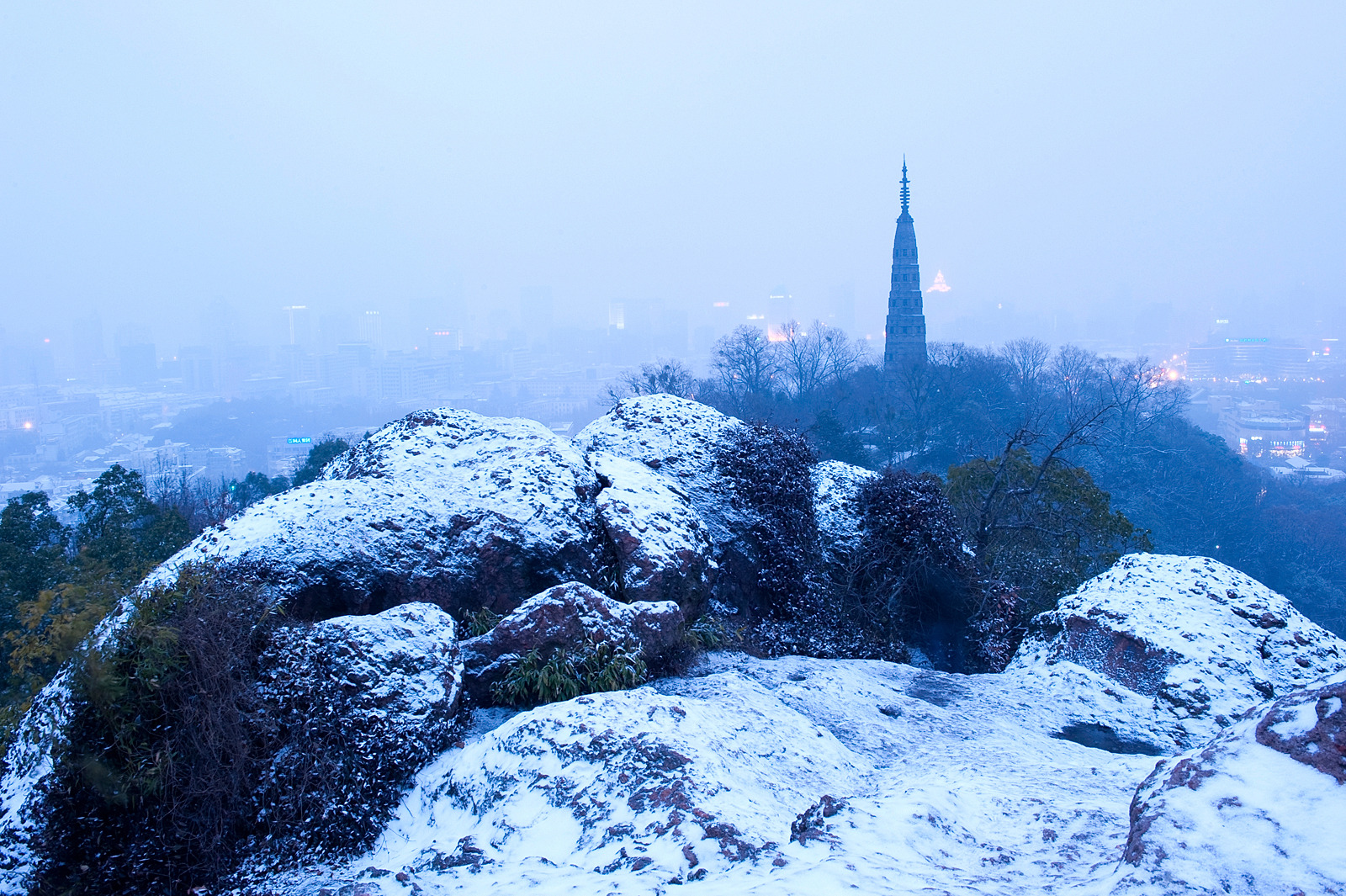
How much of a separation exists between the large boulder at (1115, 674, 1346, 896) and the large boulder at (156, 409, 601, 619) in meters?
5.73

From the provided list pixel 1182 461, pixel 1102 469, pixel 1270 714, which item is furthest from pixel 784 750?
pixel 1182 461

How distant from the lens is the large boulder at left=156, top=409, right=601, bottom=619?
7219mm

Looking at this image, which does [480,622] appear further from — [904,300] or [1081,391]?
[904,300]

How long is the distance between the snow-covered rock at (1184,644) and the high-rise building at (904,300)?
4862cm

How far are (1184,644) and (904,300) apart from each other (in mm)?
52377

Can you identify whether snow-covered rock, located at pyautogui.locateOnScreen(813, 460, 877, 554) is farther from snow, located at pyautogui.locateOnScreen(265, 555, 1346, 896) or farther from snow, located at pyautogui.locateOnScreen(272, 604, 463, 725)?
snow, located at pyautogui.locateOnScreen(272, 604, 463, 725)

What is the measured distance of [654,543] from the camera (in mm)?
8555

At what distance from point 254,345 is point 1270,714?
95.0m

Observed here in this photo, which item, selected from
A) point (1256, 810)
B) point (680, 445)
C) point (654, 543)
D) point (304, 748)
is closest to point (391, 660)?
point (304, 748)

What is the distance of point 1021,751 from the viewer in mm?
6508

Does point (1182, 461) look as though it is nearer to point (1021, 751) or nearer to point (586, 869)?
point (1021, 751)

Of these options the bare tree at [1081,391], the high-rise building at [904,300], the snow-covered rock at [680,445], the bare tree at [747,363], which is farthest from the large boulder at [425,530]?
the high-rise building at [904,300]

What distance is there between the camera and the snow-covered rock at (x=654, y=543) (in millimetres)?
8336

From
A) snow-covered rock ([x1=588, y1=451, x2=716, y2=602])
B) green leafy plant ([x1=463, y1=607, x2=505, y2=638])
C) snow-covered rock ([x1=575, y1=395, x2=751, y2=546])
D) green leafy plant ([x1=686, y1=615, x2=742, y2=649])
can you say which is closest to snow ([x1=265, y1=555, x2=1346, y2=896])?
green leafy plant ([x1=686, y1=615, x2=742, y2=649])
